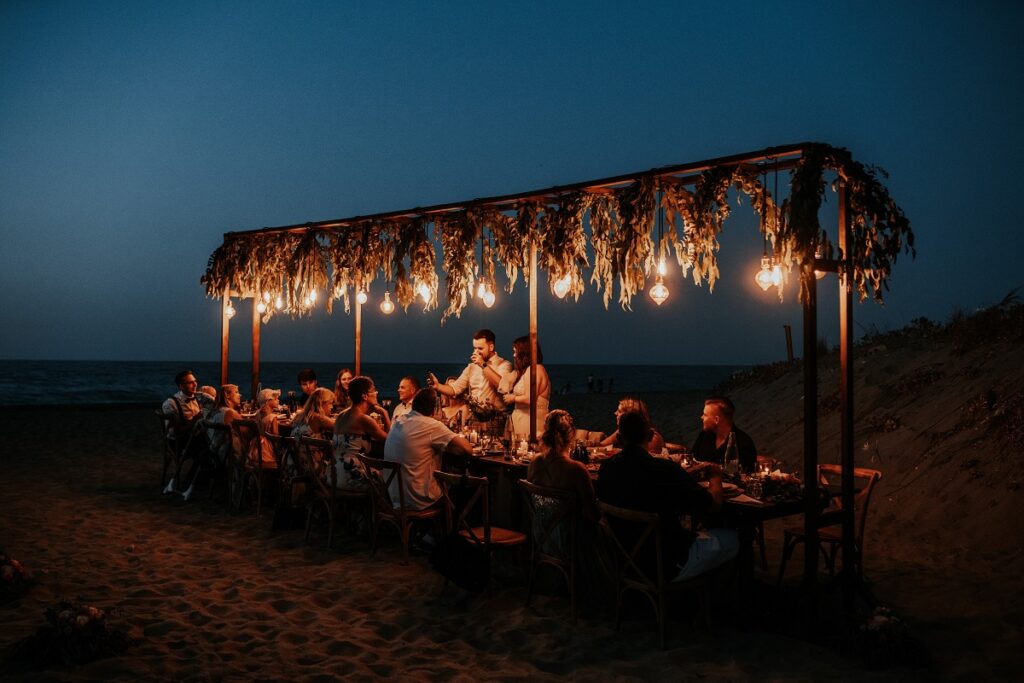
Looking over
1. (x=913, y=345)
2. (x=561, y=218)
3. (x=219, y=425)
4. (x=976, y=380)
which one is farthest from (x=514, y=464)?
(x=913, y=345)

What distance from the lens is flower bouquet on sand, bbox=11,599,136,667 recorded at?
3848 millimetres

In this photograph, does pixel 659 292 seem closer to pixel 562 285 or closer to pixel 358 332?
pixel 562 285

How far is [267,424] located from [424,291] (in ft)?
7.07

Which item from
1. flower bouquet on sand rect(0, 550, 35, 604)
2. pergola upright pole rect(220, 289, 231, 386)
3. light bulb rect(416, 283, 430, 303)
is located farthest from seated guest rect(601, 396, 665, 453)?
pergola upright pole rect(220, 289, 231, 386)

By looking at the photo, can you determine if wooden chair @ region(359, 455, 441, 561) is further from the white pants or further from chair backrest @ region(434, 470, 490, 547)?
the white pants

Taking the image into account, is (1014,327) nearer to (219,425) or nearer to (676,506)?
(676,506)

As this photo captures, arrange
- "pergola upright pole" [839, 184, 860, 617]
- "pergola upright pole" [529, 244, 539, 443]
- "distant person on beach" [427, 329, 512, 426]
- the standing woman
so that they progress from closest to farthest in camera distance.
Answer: "pergola upright pole" [839, 184, 860, 617], "pergola upright pole" [529, 244, 539, 443], the standing woman, "distant person on beach" [427, 329, 512, 426]

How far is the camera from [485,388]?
7980 millimetres

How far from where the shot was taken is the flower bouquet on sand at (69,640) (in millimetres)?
3848

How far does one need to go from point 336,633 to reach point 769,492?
9.24 ft

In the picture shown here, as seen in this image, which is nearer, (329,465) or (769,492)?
(769,492)

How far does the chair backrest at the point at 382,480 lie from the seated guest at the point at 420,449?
0.16 ft

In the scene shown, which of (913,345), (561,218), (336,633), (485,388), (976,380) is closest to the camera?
(336,633)

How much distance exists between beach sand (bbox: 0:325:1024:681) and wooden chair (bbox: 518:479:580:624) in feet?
0.89
